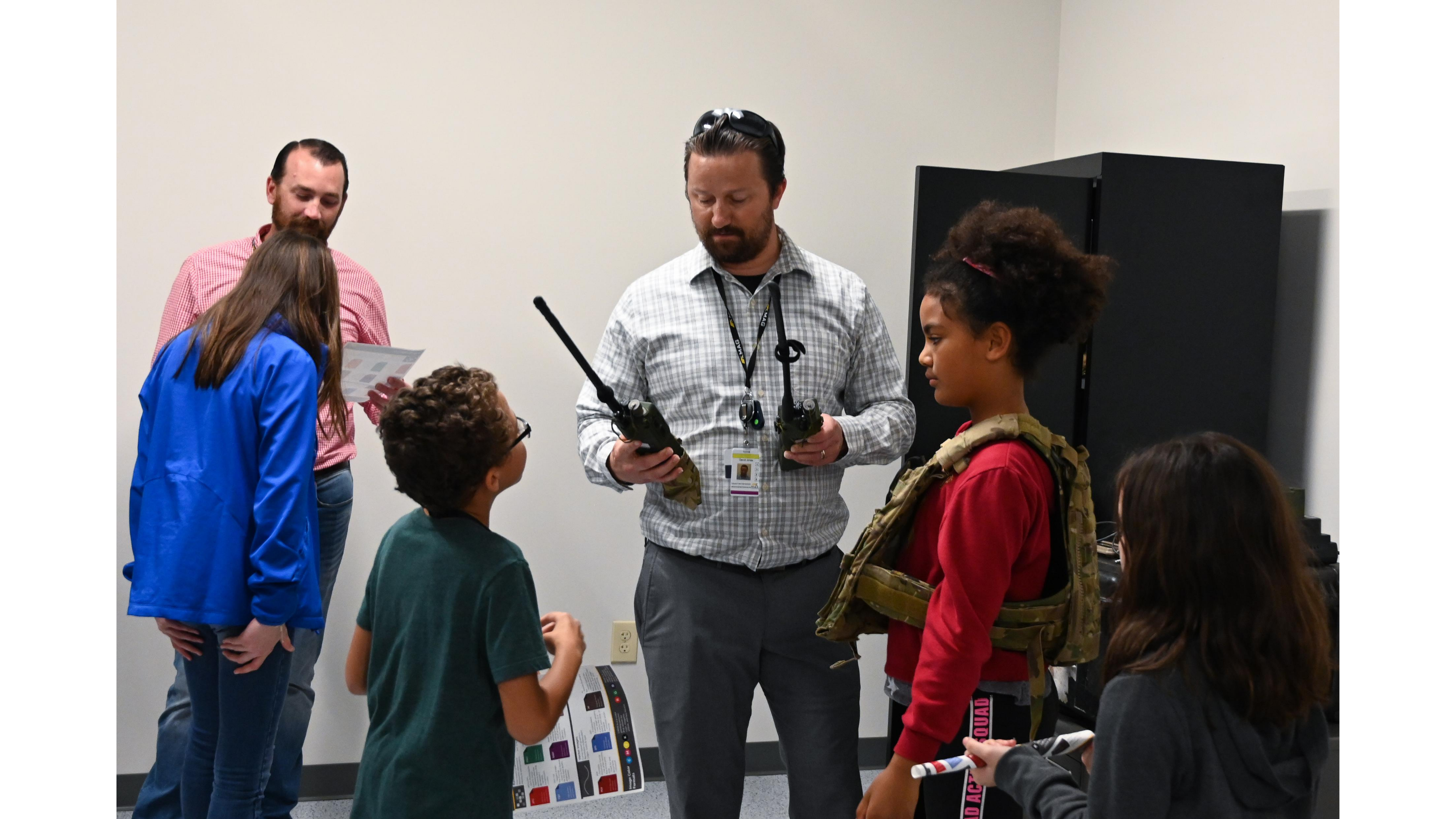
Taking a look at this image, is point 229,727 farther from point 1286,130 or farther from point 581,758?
point 1286,130

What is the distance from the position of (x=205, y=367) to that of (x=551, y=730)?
2.82 ft

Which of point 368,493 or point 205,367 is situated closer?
point 205,367

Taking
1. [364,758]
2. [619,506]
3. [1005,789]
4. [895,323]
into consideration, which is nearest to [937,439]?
[895,323]

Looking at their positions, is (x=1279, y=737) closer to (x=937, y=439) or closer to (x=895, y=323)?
(x=937, y=439)

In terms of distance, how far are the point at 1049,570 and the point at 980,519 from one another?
0.57 ft

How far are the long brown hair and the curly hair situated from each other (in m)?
0.41

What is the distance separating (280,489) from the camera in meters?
1.82

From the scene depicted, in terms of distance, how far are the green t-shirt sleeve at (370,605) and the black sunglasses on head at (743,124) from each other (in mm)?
949

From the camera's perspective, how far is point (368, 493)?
122 inches

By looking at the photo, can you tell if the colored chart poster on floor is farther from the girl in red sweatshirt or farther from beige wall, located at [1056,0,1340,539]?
beige wall, located at [1056,0,1340,539]

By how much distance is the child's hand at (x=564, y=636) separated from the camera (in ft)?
5.42

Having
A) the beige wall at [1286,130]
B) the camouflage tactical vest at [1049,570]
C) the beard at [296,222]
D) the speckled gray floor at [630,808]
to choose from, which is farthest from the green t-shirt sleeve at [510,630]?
the beige wall at [1286,130]

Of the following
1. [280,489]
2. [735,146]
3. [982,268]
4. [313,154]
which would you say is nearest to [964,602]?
[982,268]

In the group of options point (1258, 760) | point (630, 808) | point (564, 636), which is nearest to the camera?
point (1258, 760)
